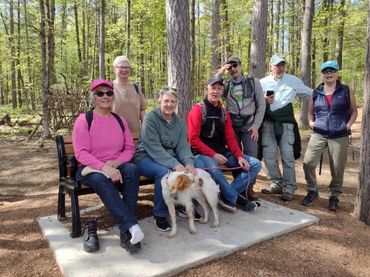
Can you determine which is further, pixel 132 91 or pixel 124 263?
pixel 132 91

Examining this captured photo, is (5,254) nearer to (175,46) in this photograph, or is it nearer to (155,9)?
(175,46)

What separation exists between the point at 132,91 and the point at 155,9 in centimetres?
1790

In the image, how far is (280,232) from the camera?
13.3 feet

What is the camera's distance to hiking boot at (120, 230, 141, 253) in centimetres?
340

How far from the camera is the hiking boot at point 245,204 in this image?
4590 mm

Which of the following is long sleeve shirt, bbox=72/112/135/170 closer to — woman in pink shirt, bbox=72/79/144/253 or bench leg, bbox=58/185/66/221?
woman in pink shirt, bbox=72/79/144/253

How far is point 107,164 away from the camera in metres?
3.78

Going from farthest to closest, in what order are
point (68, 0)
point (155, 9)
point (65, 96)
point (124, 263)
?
point (155, 9), point (68, 0), point (65, 96), point (124, 263)

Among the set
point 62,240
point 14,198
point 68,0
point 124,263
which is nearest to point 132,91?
point 62,240

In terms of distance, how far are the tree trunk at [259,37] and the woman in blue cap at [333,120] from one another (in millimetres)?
2665

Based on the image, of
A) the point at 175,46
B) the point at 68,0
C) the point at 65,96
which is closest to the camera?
the point at 175,46

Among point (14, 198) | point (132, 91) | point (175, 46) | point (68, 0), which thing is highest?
point (68, 0)

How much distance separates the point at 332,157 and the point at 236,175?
1.39 meters

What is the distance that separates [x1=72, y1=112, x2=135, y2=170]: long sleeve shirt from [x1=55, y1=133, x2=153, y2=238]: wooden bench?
0.74 ft
